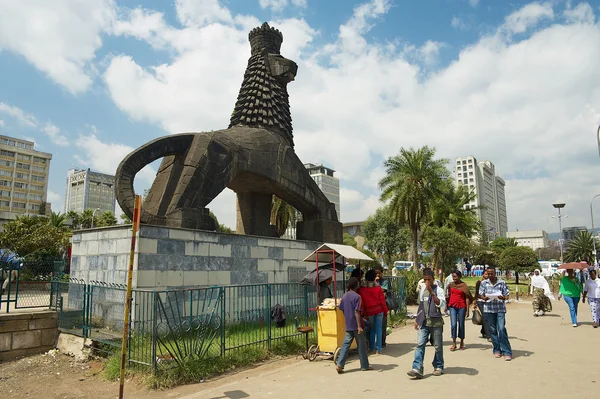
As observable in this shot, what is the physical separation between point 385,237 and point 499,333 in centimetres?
4110

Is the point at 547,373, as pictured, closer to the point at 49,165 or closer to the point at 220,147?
the point at 220,147

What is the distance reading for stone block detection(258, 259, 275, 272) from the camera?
38.3ft

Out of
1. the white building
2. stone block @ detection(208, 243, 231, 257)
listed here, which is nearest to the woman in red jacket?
stone block @ detection(208, 243, 231, 257)

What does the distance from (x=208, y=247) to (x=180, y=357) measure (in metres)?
3.64

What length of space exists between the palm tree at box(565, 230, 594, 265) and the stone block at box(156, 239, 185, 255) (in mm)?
55527

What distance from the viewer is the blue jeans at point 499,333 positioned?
7.50 metres

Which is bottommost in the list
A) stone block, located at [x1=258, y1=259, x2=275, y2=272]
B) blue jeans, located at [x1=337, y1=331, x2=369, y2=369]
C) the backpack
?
blue jeans, located at [x1=337, y1=331, x2=369, y2=369]

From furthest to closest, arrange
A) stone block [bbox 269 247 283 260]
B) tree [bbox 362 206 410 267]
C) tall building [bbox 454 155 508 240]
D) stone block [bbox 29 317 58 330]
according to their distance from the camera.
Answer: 1. tall building [bbox 454 155 508 240]
2. tree [bbox 362 206 410 267]
3. stone block [bbox 269 247 283 260]
4. stone block [bbox 29 317 58 330]

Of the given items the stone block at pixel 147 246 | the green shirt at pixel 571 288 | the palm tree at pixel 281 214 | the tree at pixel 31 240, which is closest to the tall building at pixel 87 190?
the tree at pixel 31 240

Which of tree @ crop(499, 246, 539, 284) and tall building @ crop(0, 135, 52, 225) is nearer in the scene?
tree @ crop(499, 246, 539, 284)

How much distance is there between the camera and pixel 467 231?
106ft

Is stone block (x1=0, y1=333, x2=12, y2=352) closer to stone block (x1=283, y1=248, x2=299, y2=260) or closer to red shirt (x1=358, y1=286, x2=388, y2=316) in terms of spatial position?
stone block (x1=283, y1=248, x2=299, y2=260)

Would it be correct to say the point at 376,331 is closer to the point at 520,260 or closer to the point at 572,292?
the point at 572,292

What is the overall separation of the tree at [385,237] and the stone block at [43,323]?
1593 inches
